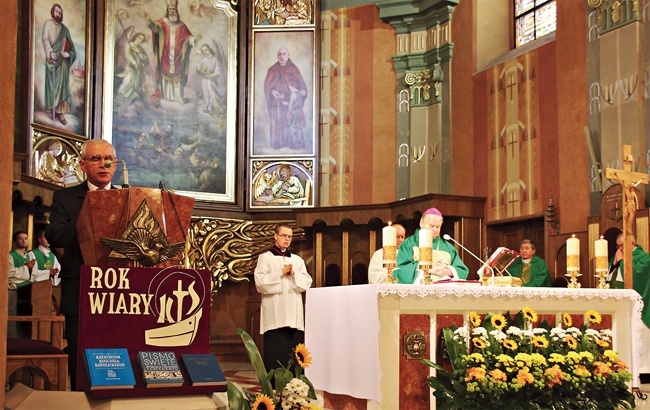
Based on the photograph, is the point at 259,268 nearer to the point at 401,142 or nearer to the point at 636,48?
the point at 636,48

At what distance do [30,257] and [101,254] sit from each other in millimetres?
6882

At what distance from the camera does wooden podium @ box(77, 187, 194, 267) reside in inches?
142

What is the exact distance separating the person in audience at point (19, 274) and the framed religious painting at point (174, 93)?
11.0 ft

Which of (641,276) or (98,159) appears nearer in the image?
(98,159)

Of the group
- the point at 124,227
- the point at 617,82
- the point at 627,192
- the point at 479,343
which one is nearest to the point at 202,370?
the point at 124,227

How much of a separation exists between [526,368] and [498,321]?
1.41 ft

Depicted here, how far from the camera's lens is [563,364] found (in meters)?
Answer: 5.60

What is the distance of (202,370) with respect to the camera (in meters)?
3.56

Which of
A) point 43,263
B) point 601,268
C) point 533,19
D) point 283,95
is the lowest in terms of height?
point 43,263

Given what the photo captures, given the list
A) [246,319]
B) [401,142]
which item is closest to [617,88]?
[401,142]

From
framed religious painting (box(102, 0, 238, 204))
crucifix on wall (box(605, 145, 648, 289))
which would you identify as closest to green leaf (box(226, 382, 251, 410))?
crucifix on wall (box(605, 145, 648, 289))

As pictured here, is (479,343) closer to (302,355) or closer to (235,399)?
(302,355)

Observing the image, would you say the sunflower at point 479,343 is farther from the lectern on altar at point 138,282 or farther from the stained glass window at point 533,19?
the stained glass window at point 533,19

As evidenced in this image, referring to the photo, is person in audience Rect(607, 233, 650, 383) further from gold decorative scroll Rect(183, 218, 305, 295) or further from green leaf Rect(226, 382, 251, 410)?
green leaf Rect(226, 382, 251, 410)
